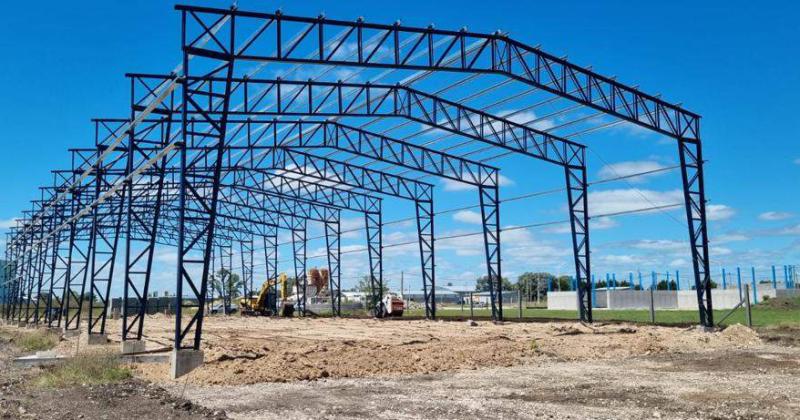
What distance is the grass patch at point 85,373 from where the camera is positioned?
14.6 meters

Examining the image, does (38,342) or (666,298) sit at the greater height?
(666,298)

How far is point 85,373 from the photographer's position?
1524cm

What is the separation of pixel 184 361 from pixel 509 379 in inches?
288

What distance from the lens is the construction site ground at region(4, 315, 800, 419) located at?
36.0 feet

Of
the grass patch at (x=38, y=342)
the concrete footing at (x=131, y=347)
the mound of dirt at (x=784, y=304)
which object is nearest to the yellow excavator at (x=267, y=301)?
the grass patch at (x=38, y=342)


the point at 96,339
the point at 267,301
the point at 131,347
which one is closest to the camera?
the point at 131,347

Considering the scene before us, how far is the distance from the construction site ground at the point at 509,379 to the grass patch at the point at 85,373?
0.59m

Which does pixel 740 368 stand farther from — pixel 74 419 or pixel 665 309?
pixel 665 309

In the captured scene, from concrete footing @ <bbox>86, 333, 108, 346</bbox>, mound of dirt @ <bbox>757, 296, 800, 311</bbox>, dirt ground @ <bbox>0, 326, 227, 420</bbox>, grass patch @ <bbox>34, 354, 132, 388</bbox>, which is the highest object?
mound of dirt @ <bbox>757, 296, 800, 311</bbox>

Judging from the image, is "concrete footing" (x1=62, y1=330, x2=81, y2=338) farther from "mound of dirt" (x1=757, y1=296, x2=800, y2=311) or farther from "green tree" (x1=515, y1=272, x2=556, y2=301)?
"green tree" (x1=515, y1=272, x2=556, y2=301)

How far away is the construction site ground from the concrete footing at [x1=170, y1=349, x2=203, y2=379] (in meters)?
0.42

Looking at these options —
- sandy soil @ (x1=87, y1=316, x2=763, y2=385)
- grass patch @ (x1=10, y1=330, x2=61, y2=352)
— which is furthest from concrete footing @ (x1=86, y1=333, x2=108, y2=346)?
grass patch @ (x1=10, y1=330, x2=61, y2=352)

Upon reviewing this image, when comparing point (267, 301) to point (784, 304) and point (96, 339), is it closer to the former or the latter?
point (96, 339)

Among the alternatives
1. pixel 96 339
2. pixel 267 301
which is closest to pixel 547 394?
pixel 96 339
